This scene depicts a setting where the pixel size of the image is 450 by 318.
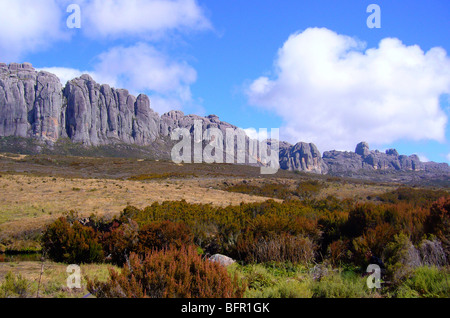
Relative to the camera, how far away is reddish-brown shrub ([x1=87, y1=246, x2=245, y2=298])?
3.88 metres

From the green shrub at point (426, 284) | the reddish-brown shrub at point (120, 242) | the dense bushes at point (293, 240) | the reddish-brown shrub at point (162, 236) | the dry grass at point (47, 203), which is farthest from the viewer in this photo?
the dry grass at point (47, 203)

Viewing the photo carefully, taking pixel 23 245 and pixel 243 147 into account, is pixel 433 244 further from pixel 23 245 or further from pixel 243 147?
pixel 243 147

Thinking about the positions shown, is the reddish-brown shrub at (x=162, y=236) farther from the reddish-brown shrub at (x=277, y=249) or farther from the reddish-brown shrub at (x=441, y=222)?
the reddish-brown shrub at (x=441, y=222)

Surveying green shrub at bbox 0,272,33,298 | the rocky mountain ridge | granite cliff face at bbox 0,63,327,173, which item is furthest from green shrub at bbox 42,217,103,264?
the rocky mountain ridge

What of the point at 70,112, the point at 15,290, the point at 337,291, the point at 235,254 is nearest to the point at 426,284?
the point at 337,291

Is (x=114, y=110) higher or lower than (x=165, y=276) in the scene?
higher

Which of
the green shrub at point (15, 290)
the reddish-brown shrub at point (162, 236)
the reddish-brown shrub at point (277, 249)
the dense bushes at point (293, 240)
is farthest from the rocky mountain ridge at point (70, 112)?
the green shrub at point (15, 290)

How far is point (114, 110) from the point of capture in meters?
155

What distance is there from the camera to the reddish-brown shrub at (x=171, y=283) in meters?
3.88

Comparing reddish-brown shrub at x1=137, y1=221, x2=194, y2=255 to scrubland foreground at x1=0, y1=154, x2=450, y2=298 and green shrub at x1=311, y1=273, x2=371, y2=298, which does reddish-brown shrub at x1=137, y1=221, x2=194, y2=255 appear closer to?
scrubland foreground at x1=0, y1=154, x2=450, y2=298

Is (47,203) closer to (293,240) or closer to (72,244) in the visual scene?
(72,244)
